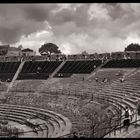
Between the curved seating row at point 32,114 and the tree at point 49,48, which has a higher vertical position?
the tree at point 49,48

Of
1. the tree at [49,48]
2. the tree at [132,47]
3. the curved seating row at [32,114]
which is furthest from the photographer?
the tree at [49,48]

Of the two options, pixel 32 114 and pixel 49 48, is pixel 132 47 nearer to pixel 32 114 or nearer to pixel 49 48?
pixel 49 48

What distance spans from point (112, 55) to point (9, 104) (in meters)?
18.1

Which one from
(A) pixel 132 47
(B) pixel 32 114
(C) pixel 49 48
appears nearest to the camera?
(B) pixel 32 114

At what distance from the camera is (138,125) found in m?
13.4

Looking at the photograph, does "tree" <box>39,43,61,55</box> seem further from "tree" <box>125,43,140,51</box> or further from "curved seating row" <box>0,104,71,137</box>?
"curved seating row" <box>0,104,71,137</box>

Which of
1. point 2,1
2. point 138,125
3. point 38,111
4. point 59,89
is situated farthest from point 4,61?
point 2,1

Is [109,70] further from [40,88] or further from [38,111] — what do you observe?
[38,111]

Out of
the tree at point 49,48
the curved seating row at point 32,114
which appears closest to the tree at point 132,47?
the tree at point 49,48

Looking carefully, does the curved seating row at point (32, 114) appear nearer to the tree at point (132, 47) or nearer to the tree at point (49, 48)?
the tree at point (132, 47)

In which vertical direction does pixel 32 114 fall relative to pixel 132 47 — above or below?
below

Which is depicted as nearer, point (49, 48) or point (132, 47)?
point (132, 47)

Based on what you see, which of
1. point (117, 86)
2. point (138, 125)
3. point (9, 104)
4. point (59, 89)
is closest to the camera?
point (138, 125)

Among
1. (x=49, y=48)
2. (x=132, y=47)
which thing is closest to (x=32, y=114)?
(x=132, y=47)
